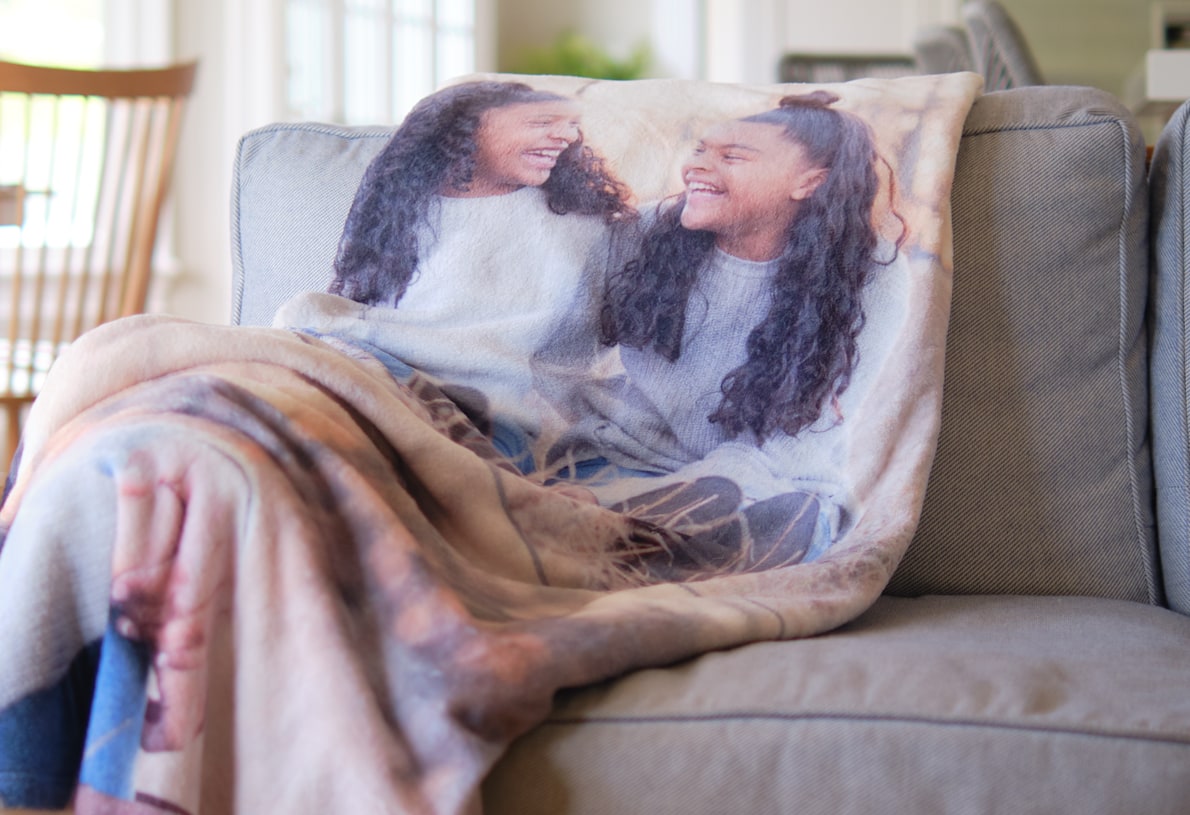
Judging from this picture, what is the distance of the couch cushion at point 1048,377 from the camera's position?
1.05 meters

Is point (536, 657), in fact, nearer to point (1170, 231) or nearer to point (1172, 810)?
point (1172, 810)

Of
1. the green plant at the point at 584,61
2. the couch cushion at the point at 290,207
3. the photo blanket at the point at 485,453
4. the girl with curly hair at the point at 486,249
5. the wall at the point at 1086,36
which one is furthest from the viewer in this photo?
the green plant at the point at 584,61

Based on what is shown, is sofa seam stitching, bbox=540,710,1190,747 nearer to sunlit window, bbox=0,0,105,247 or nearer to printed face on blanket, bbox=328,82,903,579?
printed face on blanket, bbox=328,82,903,579

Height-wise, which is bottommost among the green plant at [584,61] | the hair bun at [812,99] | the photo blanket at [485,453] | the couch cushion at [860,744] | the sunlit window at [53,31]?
the couch cushion at [860,744]

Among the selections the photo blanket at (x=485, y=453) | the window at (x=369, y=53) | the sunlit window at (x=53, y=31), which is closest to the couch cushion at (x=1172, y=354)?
→ the photo blanket at (x=485, y=453)

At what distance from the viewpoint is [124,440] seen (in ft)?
2.40

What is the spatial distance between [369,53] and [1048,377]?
3.16 metres

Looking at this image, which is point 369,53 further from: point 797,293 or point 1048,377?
point 1048,377

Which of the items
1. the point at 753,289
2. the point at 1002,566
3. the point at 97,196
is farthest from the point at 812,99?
the point at 97,196

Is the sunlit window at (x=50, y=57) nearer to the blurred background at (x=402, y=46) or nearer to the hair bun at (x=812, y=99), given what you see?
the blurred background at (x=402, y=46)

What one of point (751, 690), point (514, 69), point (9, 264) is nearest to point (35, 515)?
point (751, 690)

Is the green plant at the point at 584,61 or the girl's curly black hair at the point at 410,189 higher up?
the green plant at the point at 584,61

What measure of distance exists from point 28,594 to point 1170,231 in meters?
0.99

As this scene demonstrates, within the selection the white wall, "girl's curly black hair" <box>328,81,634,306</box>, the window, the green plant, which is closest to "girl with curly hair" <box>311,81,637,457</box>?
"girl's curly black hair" <box>328,81,634,306</box>
